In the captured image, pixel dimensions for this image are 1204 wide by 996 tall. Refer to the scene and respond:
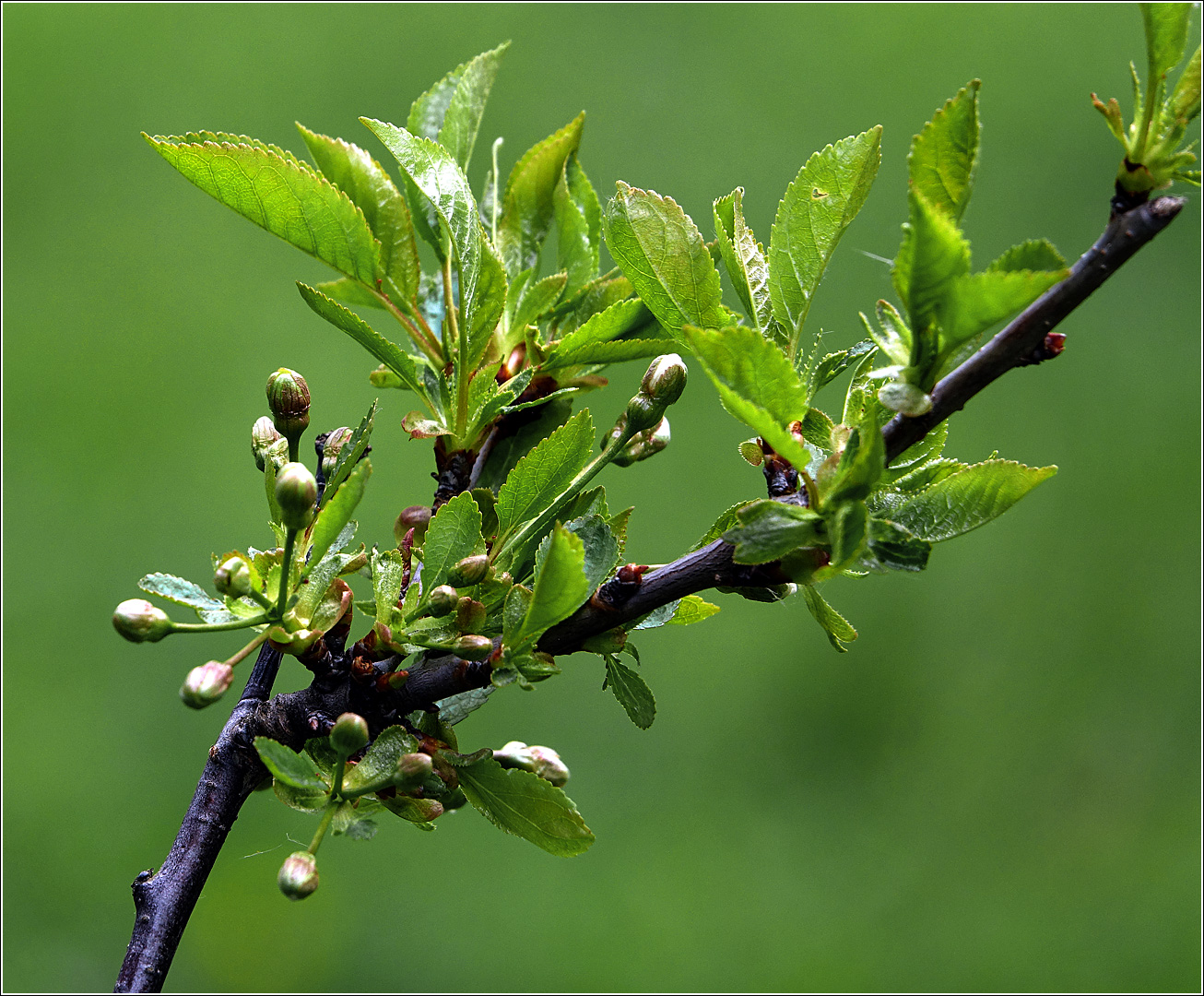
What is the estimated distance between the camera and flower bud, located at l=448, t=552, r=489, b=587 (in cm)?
A: 40

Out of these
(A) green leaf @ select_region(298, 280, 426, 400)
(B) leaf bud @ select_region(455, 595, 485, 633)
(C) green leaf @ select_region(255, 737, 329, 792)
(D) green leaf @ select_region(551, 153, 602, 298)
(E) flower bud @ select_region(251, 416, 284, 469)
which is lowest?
→ (C) green leaf @ select_region(255, 737, 329, 792)

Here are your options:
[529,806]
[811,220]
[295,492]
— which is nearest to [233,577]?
[295,492]

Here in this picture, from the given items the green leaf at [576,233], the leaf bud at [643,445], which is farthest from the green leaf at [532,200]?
the leaf bud at [643,445]

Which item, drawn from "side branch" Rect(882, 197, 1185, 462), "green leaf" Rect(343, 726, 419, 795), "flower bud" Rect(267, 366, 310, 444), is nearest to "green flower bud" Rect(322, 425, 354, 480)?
"flower bud" Rect(267, 366, 310, 444)

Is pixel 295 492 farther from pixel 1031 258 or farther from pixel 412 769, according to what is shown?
pixel 1031 258

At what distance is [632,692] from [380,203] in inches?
9.6

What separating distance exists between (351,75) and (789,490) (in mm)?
1854

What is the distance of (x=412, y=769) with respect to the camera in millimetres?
399

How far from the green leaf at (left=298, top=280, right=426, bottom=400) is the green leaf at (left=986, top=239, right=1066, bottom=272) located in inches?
9.1

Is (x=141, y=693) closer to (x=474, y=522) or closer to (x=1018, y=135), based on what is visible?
(x=474, y=522)

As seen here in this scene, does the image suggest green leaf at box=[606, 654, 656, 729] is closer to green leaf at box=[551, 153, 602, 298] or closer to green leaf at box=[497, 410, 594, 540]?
green leaf at box=[497, 410, 594, 540]

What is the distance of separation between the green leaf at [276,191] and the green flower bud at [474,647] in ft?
0.57

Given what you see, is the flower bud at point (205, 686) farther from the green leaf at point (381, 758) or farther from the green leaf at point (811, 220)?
the green leaf at point (811, 220)

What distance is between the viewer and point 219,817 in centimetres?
45
